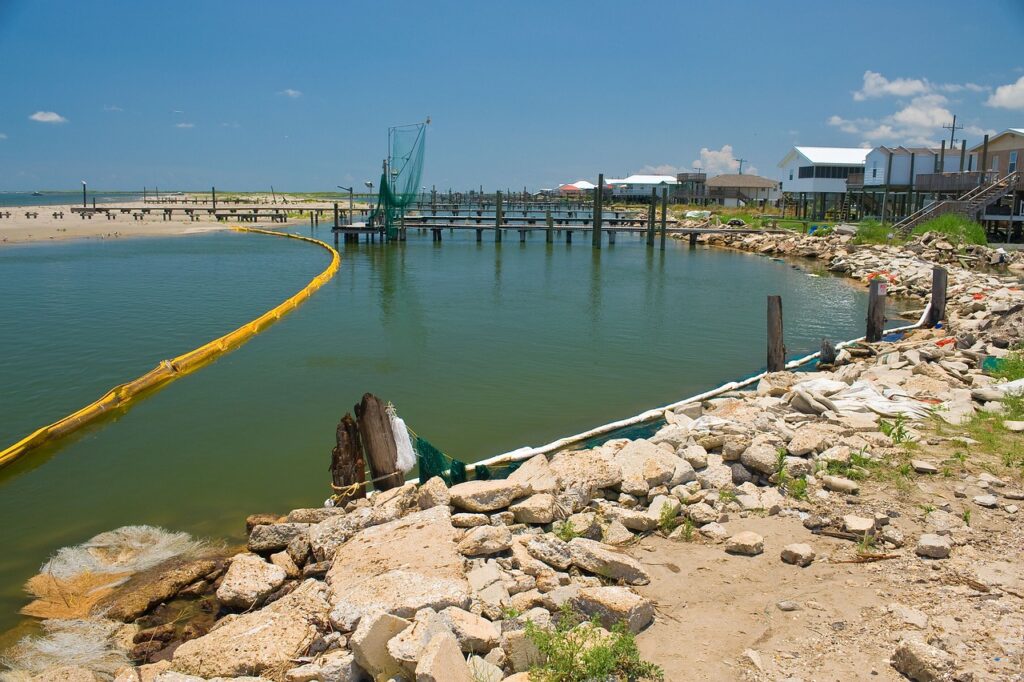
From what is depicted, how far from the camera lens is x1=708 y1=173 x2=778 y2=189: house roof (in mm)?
77125

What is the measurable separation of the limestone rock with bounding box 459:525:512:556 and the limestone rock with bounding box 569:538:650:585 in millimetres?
497

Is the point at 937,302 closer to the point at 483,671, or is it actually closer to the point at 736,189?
the point at 483,671

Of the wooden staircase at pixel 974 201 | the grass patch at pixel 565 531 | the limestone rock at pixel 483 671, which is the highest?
the wooden staircase at pixel 974 201

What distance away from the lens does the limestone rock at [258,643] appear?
4.16m

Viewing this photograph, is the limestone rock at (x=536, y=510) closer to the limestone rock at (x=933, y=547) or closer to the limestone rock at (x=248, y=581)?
the limestone rock at (x=248, y=581)

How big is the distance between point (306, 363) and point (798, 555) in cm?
1052

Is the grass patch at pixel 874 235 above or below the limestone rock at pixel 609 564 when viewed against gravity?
above

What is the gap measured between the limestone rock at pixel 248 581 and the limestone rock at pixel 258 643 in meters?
0.66

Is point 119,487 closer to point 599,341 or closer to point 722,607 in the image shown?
point 722,607

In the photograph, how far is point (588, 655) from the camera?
3705 mm

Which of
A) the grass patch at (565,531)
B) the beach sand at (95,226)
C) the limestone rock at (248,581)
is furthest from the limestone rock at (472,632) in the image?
the beach sand at (95,226)

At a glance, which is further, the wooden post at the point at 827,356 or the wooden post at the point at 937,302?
the wooden post at the point at 937,302

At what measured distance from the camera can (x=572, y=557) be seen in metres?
4.85

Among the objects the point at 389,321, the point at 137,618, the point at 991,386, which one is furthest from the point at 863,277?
the point at 137,618
